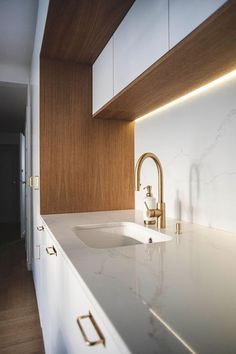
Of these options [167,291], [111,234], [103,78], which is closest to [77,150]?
[103,78]

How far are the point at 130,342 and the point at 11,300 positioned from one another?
7.21ft

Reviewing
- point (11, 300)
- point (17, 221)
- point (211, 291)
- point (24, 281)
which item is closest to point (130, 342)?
point (211, 291)

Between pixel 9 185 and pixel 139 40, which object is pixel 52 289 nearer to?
pixel 139 40

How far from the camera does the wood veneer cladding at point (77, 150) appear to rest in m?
1.73

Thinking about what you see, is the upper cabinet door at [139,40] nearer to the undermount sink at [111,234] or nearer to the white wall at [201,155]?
the white wall at [201,155]

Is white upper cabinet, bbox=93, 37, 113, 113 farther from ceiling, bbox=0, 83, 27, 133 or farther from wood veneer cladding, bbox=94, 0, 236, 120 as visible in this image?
ceiling, bbox=0, 83, 27, 133

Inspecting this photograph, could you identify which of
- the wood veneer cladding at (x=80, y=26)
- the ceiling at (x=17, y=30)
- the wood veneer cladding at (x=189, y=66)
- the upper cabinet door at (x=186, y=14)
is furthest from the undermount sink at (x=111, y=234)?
the ceiling at (x=17, y=30)

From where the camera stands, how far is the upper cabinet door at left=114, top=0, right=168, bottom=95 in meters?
0.95

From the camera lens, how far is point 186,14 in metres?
0.81

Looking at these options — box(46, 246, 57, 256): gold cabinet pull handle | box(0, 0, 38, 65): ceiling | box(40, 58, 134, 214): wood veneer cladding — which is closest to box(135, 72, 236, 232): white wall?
box(40, 58, 134, 214): wood veneer cladding

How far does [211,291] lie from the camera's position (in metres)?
0.55

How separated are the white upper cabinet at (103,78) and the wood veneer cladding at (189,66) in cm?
7

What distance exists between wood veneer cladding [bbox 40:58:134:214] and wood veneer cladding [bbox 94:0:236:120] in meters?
0.31

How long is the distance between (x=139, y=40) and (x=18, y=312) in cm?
205
